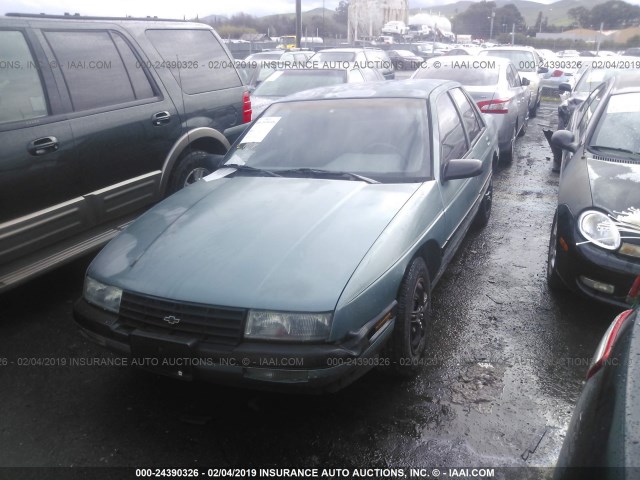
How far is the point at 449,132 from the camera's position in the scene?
394 centimetres

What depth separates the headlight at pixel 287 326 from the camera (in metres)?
2.28

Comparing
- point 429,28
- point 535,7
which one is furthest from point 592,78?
point 535,7

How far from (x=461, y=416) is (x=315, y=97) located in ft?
8.51

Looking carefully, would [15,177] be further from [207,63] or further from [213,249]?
[207,63]

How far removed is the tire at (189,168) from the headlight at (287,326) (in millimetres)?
2580

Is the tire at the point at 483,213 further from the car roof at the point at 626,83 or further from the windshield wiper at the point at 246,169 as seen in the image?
the windshield wiper at the point at 246,169

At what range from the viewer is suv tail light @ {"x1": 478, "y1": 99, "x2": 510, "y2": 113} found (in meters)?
7.50

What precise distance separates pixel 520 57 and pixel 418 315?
1300cm

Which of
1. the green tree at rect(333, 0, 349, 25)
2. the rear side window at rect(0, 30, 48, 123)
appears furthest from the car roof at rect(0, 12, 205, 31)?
the green tree at rect(333, 0, 349, 25)

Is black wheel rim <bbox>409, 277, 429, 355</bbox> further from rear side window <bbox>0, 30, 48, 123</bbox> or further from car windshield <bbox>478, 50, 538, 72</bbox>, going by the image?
car windshield <bbox>478, 50, 538, 72</bbox>

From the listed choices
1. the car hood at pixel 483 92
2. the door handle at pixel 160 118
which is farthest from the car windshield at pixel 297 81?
the door handle at pixel 160 118

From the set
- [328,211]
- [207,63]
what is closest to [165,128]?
[207,63]

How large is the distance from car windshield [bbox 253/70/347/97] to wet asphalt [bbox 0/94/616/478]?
6.03m

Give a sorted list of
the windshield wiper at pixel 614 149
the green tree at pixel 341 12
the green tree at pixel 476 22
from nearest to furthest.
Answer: the windshield wiper at pixel 614 149
the green tree at pixel 476 22
the green tree at pixel 341 12
